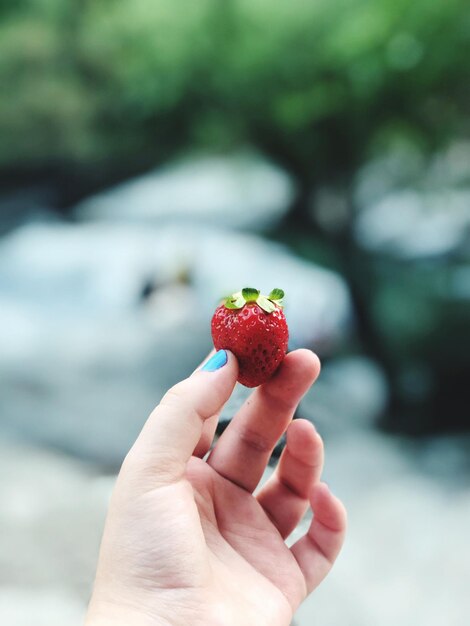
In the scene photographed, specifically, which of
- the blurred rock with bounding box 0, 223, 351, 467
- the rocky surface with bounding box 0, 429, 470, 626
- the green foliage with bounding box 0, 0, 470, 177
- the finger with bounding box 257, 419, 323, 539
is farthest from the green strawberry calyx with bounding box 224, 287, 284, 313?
the green foliage with bounding box 0, 0, 470, 177

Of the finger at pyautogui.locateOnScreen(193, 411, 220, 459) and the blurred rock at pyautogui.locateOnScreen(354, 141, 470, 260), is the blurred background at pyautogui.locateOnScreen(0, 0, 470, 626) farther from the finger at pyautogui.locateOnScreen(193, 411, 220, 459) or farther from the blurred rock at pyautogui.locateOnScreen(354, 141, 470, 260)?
the finger at pyautogui.locateOnScreen(193, 411, 220, 459)

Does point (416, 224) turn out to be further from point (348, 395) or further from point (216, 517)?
point (216, 517)

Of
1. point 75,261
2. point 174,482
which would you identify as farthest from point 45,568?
point 75,261

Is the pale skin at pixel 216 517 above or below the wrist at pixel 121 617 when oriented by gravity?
above

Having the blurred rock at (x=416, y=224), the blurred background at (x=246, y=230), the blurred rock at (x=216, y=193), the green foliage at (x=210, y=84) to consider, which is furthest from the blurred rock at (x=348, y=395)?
the green foliage at (x=210, y=84)

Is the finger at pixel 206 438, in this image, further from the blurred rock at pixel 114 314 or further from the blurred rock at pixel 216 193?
the blurred rock at pixel 216 193

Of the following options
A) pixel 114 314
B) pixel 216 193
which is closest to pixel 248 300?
pixel 114 314
